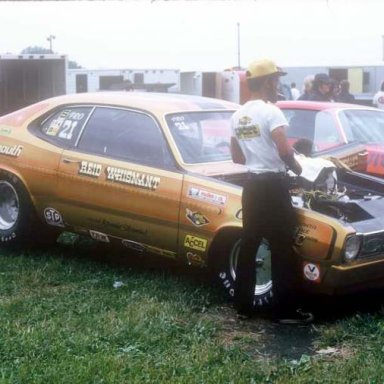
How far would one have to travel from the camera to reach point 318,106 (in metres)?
8.90

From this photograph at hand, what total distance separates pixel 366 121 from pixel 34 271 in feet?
14.5

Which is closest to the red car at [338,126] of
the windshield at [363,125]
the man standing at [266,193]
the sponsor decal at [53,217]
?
the windshield at [363,125]

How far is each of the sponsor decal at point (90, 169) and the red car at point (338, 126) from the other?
2.89m

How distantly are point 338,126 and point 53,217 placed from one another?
350 centimetres

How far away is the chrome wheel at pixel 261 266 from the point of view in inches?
212

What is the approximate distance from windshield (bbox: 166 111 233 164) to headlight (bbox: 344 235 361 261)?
60.4 inches

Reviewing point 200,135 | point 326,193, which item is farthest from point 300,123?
point 326,193

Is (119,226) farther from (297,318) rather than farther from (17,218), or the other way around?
(297,318)

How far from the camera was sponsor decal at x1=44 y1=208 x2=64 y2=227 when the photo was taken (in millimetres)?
6527

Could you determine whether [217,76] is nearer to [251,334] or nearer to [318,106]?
[318,106]

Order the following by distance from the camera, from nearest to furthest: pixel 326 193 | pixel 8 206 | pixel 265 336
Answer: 1. pixel 265 336
2. pixel 326 193
3. pixel 8 206

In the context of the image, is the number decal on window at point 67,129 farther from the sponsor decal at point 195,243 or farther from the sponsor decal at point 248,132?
the sponsor decal at point 248,132

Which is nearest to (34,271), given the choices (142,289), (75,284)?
(75,284)

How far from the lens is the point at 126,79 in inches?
853
